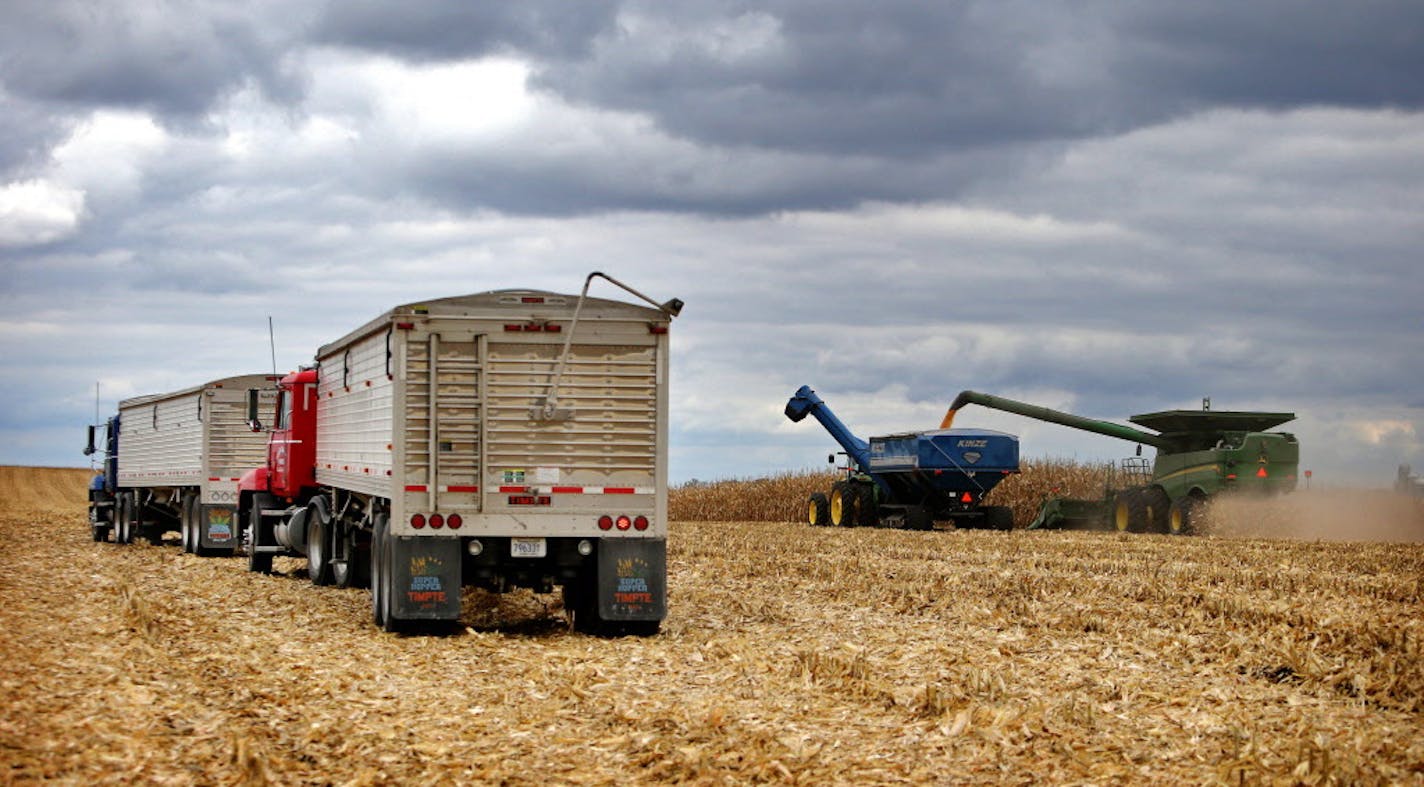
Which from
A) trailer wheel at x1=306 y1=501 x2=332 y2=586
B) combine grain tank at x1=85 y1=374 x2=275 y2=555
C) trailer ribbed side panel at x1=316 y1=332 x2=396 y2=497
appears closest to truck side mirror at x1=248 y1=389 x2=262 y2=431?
trailer ribbed side panel at x1=316 y1=332 x2=396 y2=497

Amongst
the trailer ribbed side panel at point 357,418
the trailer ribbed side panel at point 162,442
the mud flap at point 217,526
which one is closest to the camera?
the trailer ribbed side panel at point 357,418

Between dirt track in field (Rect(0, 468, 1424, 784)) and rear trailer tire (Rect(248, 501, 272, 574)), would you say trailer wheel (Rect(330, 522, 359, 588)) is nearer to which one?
dirt track in field (Rect(0, 468, 1424, 784))

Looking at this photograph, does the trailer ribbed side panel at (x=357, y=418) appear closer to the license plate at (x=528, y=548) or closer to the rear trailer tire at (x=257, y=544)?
the license plate at (x=528, y=548)

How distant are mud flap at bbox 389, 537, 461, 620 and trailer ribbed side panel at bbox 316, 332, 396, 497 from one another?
725 mm

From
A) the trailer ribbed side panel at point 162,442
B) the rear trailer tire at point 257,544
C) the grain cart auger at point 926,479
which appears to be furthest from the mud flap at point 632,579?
the grain cart auger at point 926,479

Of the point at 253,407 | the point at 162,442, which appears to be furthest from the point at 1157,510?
the point at 162,442

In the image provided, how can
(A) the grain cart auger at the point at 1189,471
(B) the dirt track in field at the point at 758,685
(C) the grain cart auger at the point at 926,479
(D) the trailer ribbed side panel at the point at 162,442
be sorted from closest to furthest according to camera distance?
(B) the dirt track in field at the point at 758,685 < (D) the trailer ribbed side panel at the point at 162,442 < (A) the grain cart auger at the point at 1189,471 < (C) the grain cart auger at the point at 926,479

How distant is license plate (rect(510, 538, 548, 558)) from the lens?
15.7 m

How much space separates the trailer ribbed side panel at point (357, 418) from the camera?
53.2 ft

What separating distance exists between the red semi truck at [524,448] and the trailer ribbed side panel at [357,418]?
130 mm

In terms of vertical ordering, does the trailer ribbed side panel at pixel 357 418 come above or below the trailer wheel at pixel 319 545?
above

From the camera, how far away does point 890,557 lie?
25766mm

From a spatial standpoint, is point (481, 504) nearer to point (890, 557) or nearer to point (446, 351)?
point (446, 351)

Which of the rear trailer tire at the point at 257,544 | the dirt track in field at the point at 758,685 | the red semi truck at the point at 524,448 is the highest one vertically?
the red semi truck at the point at 524,448
